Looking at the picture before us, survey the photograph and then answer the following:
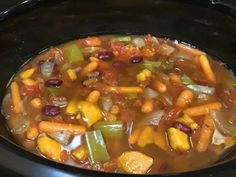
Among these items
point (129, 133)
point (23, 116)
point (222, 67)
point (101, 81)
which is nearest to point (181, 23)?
point (222, 67)

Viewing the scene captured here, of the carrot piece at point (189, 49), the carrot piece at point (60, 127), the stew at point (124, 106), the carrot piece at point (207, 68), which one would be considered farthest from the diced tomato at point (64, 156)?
the carrot piece at point (189, 49)

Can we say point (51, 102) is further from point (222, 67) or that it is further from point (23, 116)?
point (222, 67)

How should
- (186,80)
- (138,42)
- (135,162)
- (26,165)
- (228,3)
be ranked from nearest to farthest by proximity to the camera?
(26,165) → (135,162) → (186,80) → (228,3) → (138,42)

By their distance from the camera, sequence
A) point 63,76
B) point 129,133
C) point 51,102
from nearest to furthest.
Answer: point 129,133 → point 51,102 → point 63,76

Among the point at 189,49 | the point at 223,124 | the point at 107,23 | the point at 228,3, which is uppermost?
the point at 228,3

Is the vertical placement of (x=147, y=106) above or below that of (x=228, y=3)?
below

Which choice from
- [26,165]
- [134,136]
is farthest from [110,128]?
[26,165]

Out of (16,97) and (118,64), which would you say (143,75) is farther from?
(16,97)
